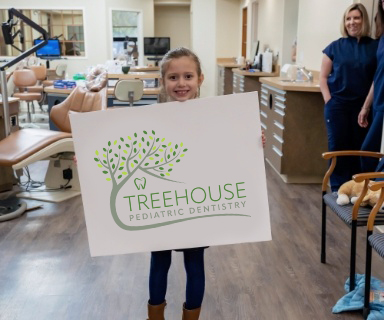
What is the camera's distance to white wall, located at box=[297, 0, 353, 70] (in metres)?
4.25

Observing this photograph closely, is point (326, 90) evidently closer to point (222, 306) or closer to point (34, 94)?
point (222, 306)

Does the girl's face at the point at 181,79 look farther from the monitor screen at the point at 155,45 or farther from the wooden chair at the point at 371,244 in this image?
the monitor screen at the point at 155,45

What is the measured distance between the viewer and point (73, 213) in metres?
3.46

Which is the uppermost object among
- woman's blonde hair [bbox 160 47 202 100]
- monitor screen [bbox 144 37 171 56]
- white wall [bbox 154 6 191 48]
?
white wall [bbox 154 6 191 48]

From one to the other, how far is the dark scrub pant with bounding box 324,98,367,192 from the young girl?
2028 millimetres

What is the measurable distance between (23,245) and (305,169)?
2514 mm

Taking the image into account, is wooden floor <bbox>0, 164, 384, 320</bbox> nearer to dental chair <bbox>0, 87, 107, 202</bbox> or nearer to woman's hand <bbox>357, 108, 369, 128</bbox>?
dental chair <bbox>0, 87, 107, 202</bbox>

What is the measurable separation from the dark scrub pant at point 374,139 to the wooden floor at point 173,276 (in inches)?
17.8

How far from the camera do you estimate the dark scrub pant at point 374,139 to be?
2932 mm

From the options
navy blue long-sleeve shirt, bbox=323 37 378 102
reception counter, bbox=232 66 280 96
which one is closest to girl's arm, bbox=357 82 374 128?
navy blue long-sleeve shirt, bbox=323 37 378 102

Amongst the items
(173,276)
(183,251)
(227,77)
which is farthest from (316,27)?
(227,77)

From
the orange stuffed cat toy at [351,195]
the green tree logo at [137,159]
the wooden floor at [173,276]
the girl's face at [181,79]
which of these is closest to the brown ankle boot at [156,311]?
the wooden floor at [173,276]

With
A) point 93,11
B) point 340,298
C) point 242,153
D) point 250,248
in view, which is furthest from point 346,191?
point 93,11

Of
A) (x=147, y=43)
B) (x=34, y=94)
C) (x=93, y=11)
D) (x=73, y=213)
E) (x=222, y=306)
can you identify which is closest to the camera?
(x=222, y=306)
